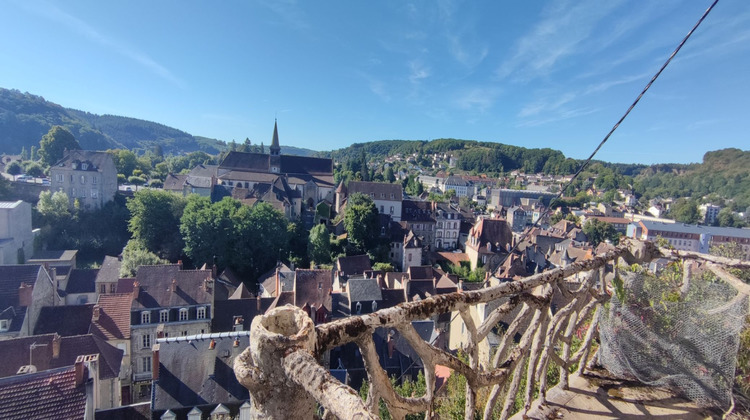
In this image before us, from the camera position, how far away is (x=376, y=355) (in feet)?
6.39

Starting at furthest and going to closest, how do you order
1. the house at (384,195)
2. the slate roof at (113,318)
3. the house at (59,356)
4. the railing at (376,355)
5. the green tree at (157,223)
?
the house at (384,195)
the green tree at (157,223)
the slate roof at (113,318)
the house at (59,356)
the railing at (376,355)

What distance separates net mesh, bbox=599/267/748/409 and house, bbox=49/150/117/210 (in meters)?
49.4

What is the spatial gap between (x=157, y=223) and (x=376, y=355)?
40.7 meters

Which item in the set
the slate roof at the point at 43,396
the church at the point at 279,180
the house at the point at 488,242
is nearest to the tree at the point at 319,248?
the church at the point at 279,180

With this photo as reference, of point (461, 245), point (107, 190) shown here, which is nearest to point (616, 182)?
point (461, 245)

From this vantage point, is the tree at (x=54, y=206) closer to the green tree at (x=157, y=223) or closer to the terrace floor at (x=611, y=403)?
the green tree at (x=157, y=223)

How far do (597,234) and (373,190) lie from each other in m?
42.7

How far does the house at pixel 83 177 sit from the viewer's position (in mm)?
39875

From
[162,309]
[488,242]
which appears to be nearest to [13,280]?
[162,309]

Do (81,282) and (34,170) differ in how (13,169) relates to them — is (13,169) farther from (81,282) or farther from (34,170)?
(81,282)

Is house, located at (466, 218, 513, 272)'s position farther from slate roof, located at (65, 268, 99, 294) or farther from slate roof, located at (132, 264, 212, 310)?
slate roof, located at (65, 268, 99, 294)

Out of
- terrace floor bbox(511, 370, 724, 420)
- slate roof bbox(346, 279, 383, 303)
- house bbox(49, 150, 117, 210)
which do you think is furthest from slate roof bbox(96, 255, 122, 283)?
terrace floor bbox(511, 370, 724, 420)

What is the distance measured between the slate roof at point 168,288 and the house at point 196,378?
21.7ft

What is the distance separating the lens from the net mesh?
337cm
